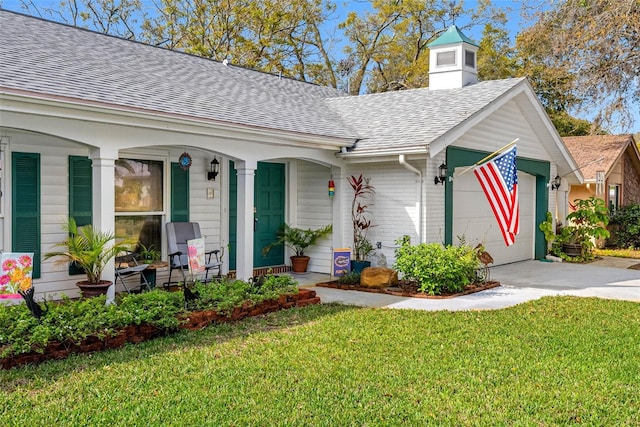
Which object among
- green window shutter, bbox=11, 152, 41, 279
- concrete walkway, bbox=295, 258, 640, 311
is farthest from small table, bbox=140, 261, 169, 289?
concrete walkway, bbox=295, 258, 640, 311

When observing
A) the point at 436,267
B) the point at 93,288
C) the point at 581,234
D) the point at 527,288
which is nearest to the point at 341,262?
the point at 436,267

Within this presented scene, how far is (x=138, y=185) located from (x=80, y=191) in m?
0.96

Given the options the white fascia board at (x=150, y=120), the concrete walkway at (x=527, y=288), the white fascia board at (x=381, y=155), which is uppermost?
the white fascia board at (x=150, y=120)

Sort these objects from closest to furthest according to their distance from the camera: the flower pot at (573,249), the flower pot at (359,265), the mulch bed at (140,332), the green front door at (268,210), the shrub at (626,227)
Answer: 1. the mulch bed at (140,332)
2. the flower pot at (359,265)
3. the green front door at (268,210)
4. the flower pot at (573,249)
5. the shrub at (626,227)

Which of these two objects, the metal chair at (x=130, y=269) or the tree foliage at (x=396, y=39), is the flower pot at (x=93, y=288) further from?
the tree foliage at (x=396, y=39)

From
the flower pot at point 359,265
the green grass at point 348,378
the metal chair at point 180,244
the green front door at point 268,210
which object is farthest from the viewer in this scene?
the green front door at point 268,210

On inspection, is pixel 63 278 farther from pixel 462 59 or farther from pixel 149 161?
pixel 462 59

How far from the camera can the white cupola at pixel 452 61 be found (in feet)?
41.8

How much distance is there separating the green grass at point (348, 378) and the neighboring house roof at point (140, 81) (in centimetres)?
313

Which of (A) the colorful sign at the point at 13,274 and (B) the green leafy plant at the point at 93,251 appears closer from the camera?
(A) the colorful sign at the point at 13,274

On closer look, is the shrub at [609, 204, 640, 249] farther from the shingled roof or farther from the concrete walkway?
the shingled roof

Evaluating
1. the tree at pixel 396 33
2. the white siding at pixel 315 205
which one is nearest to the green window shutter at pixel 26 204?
the white siding at pixel 315 205

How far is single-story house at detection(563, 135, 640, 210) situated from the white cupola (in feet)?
20.8

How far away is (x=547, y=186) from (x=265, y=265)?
7280mm
